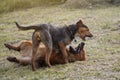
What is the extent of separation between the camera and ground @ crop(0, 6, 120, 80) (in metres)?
7.79

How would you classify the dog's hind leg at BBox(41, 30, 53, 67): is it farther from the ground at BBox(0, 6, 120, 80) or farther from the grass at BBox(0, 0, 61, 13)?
the grass at BBox(0, 0, 61, 13)

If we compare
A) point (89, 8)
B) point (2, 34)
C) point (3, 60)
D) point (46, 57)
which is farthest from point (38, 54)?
point (89, 8)

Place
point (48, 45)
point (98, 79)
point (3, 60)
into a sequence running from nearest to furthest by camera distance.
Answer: point (98, 79) < point (48, 45) < point (3, 60)

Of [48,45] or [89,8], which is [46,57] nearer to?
[48,45]

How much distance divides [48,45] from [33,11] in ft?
38.6

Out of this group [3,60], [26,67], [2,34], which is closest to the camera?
[26,67]

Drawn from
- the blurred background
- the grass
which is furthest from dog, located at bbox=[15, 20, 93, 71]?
the grass

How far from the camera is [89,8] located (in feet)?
62.6

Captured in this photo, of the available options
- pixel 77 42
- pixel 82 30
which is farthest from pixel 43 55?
pixel 77 42

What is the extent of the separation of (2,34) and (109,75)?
277 inches

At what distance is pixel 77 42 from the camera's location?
11.4m

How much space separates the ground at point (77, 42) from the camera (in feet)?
25.6

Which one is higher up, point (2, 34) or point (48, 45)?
point (48, 45)

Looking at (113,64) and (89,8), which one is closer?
(113,64)
